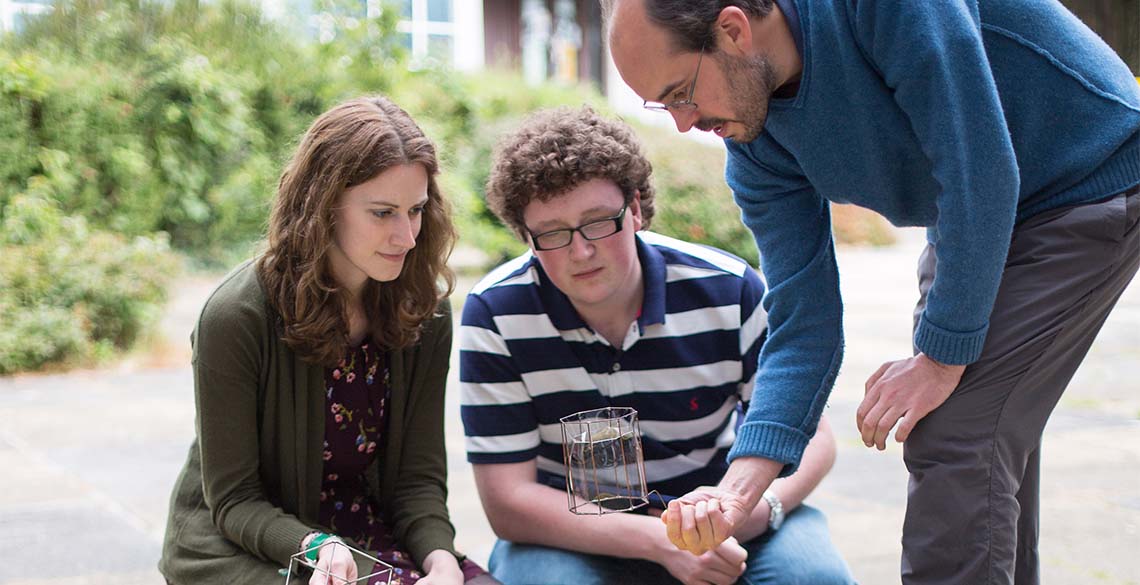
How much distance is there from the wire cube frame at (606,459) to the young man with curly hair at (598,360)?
0.36 m

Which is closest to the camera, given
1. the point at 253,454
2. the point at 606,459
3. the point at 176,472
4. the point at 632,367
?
the point at 606,459

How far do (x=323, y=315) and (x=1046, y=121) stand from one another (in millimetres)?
1451

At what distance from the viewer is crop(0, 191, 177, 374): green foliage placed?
675 centimetres

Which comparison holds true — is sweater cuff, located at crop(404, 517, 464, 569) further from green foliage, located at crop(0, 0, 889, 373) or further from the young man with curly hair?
green foliage, located at crop(0, 0, 889, 373)

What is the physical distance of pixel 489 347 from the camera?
103 inches

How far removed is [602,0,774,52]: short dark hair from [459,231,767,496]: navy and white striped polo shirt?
2.71ft

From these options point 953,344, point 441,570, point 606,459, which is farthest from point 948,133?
point 441,570

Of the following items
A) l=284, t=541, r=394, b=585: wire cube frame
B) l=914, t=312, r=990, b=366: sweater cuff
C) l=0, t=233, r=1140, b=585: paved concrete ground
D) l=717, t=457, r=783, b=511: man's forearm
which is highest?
l=914, t=312, r=990, b=366: sweater cuff

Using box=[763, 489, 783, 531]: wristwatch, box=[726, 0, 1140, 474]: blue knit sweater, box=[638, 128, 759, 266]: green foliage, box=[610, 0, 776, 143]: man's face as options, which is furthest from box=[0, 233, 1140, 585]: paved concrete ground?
box=[638, 128, 759, 266]: green foliage

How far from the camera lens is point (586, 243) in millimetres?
2496

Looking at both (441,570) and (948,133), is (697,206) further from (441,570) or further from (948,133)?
(948,133)

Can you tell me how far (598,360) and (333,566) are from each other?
760mm

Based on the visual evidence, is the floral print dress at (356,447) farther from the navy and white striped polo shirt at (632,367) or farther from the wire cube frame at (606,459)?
the wire cube frame at (606,459)

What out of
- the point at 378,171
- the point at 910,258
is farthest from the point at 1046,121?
the point at 910,258
